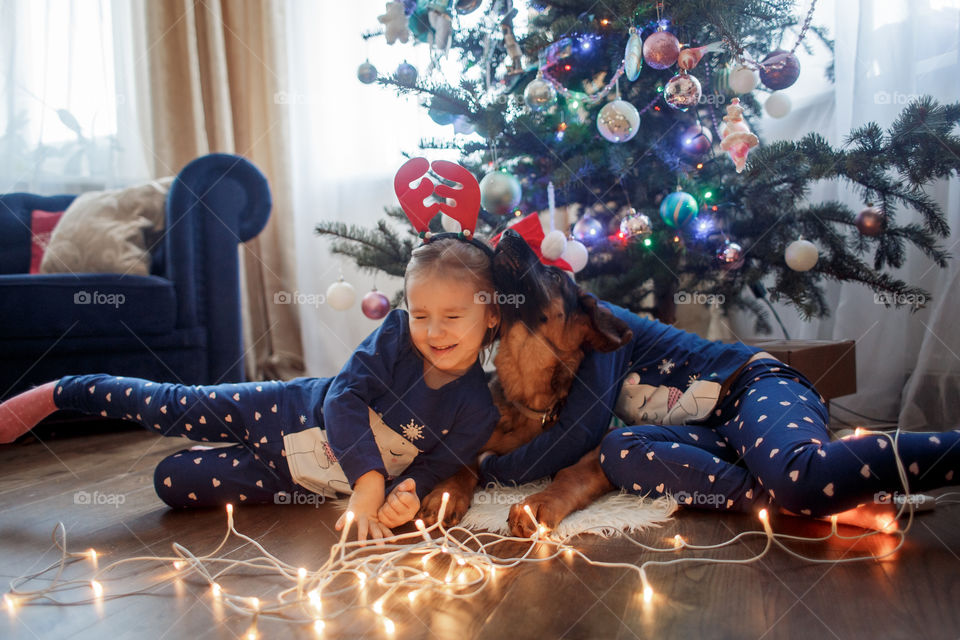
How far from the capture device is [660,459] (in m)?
1.12

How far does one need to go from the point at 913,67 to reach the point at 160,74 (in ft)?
9.33

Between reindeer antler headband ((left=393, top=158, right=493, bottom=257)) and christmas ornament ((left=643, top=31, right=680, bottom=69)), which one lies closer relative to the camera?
reindeer antler headband ((left=393, top=158, right=493, bottom=257))

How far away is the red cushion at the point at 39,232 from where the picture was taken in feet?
7.70

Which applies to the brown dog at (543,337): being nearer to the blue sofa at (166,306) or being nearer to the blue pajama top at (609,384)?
the blue pajama top at (609,384)

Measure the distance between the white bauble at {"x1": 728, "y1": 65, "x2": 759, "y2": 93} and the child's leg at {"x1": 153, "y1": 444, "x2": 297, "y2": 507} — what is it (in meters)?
1.20

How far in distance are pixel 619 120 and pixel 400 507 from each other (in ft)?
2.90

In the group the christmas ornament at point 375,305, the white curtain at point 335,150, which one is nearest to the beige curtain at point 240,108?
the white curtain at point 335,150

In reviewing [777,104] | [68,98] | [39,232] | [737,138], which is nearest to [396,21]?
[737,138]

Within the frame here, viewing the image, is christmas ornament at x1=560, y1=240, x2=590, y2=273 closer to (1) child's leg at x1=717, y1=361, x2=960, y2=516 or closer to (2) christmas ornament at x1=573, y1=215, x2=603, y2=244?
(2) christmas ornament at x1=573, y1=215, x2=603, y2=244

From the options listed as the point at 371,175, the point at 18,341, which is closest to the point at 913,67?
the point at 371,175

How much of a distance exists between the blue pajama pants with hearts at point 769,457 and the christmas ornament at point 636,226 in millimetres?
392

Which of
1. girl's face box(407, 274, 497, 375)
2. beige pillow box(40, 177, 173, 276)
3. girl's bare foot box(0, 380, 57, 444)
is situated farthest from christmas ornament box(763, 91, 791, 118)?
beige pillow box(40, 177, 173, 276)

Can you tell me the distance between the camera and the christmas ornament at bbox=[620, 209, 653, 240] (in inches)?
57.9

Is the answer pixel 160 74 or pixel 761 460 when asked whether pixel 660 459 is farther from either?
pixel 160 74
